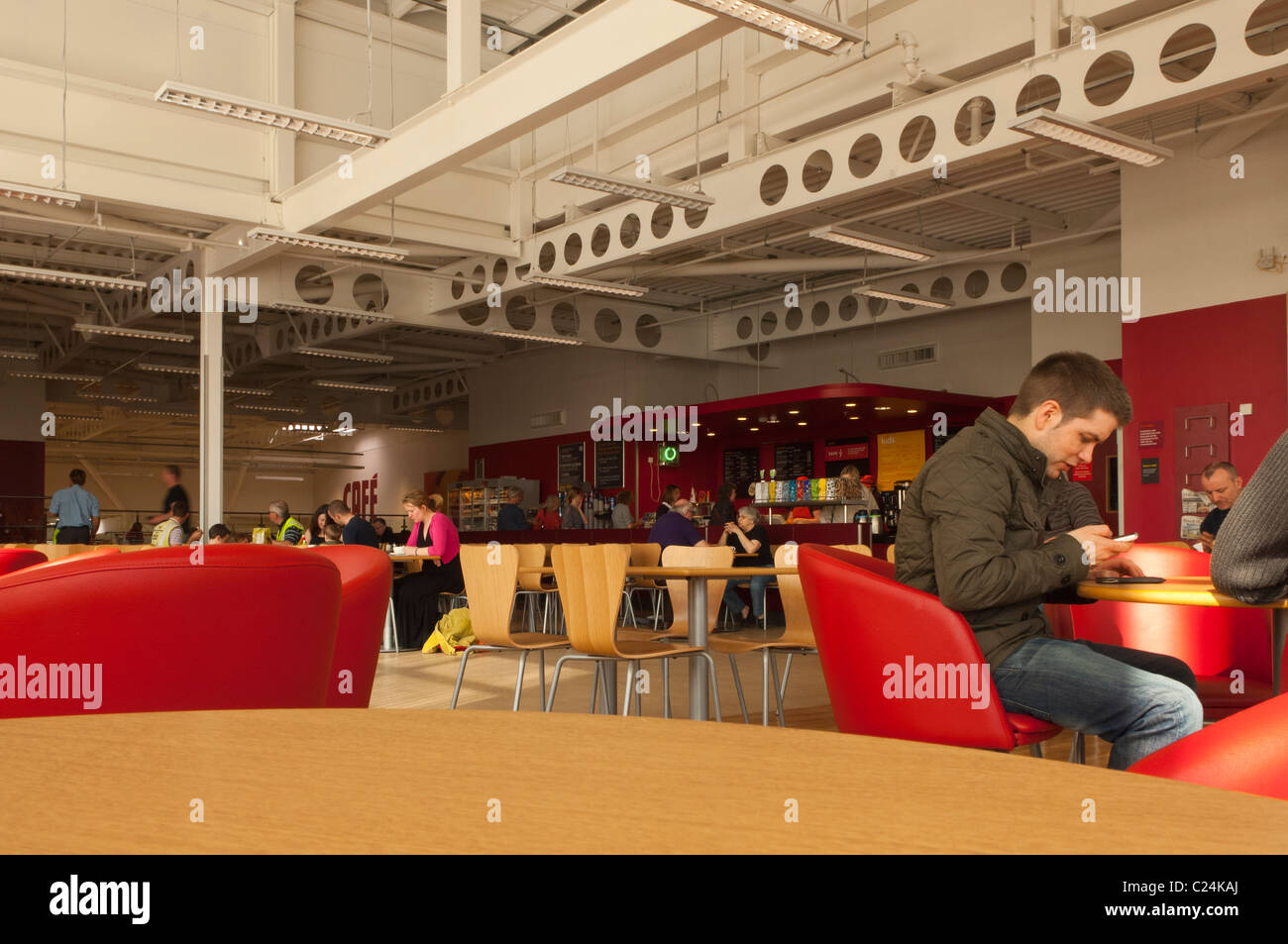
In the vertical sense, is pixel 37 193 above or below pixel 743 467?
above

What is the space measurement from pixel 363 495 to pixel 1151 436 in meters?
21.2

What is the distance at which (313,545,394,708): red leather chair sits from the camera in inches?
110

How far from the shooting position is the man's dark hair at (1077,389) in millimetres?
2371

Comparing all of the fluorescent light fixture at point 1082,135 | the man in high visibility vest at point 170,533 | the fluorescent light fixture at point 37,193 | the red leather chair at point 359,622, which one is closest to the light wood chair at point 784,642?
the red leather chair at point 359,622

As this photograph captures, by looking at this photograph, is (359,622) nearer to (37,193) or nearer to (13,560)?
(13,560)

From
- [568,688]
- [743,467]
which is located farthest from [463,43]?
[743,467]

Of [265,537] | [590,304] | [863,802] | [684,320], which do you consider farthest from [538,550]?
[684,320]

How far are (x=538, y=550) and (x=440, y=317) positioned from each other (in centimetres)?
733

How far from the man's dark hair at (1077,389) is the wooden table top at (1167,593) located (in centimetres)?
37

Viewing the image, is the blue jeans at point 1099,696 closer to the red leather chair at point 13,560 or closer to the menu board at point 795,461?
the red leather chair at point 13,560

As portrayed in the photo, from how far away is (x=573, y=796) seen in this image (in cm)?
53

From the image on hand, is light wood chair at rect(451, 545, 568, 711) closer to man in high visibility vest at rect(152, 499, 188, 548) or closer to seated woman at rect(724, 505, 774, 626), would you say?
seated woman at rect(724, 505, 774, 626)

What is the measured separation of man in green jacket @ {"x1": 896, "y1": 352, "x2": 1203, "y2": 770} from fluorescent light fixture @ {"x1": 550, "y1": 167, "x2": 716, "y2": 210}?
572 cm

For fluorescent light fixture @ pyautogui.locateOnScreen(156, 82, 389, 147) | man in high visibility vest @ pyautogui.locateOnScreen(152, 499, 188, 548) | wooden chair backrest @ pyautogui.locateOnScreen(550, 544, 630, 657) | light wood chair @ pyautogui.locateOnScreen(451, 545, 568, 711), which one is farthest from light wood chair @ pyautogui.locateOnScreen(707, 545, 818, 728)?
man in high visibility vest @ pyautogui.locateOnScreen(152, 499, 188, 548)
